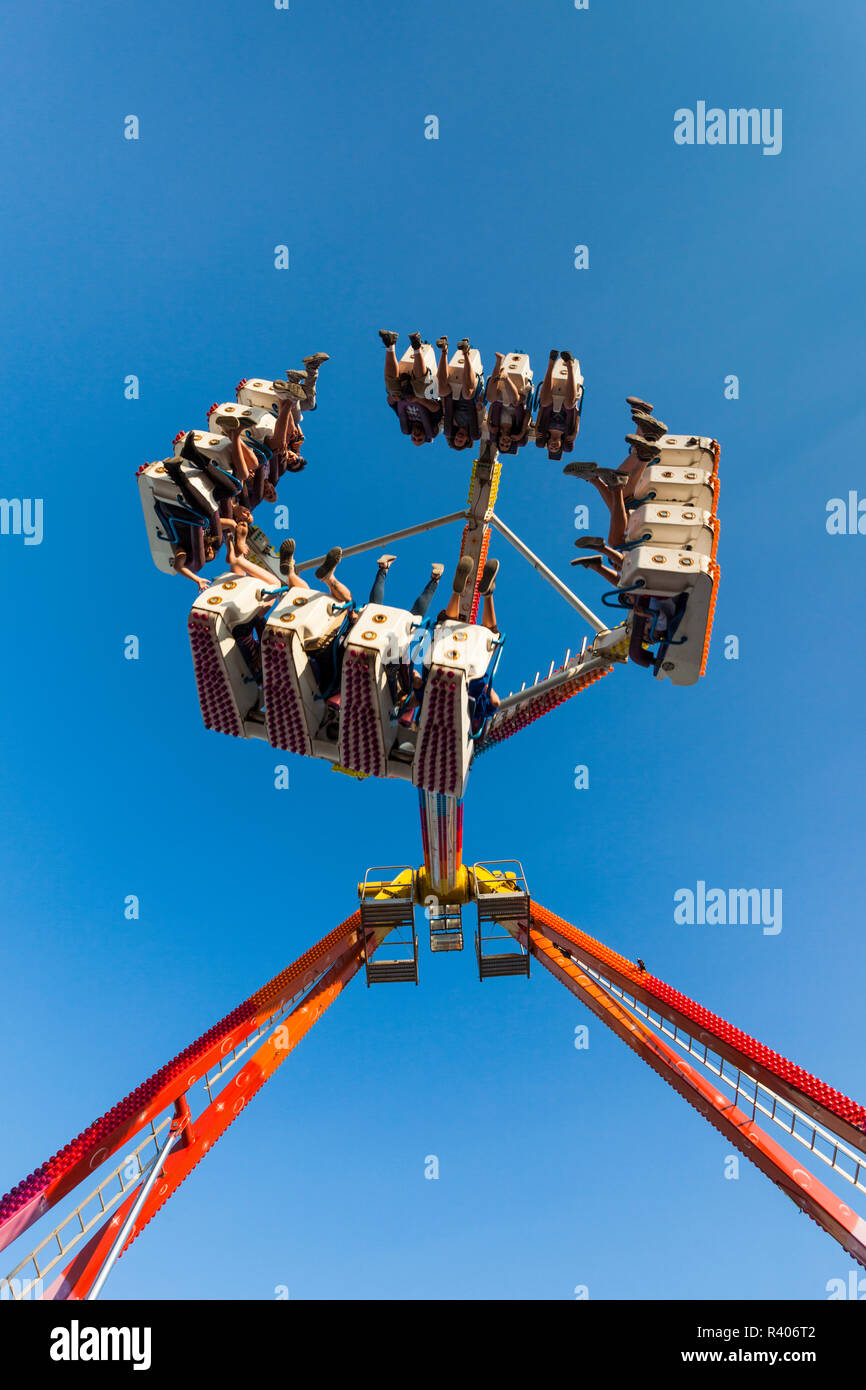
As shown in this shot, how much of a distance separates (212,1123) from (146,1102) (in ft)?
4.16

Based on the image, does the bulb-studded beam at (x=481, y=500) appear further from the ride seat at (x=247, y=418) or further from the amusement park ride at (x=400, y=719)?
the ride seat at (x=247, y=418)

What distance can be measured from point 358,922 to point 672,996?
7.73 metres

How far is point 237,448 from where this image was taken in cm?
1328

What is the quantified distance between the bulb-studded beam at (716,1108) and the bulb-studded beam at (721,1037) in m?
0.50

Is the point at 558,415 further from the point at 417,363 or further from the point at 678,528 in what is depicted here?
the point at 678,528

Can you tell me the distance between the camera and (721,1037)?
13031mm

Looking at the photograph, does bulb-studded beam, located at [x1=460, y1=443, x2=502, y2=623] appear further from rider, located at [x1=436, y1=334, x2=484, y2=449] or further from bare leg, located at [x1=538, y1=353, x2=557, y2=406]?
bare leg, located at [x1=538, y1=353, x2=557, y2=406]

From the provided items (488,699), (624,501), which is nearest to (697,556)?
(624,501)

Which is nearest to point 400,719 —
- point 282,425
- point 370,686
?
point 370,686

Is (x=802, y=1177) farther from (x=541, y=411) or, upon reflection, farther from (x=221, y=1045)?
(x=541, y=411)

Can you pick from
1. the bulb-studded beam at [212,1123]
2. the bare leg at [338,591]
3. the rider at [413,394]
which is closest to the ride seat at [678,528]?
the bare leg at [338,591]

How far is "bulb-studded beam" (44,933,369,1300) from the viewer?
30.3ft

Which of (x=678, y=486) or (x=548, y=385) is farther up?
(x=548, y=385)
